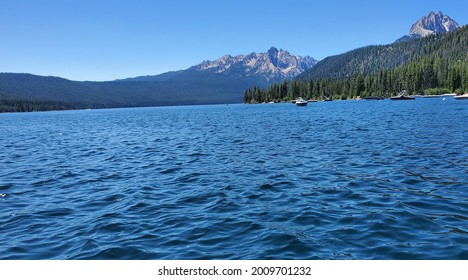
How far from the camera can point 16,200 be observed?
1914 centimetres

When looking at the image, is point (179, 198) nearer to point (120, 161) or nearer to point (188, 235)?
point (188, 235)

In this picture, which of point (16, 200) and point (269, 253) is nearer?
point (269, 253)

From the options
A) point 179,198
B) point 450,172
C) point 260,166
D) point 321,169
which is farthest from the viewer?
point 260,166

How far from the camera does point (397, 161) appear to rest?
25.6m

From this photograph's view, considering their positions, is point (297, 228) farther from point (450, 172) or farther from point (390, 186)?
point (450, 172)

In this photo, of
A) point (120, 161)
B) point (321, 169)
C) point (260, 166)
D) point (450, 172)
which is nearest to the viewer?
point (450, 172)

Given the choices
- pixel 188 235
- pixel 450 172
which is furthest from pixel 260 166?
pixel 188 235

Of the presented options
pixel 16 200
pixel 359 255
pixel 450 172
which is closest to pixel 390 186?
pixel 450 172

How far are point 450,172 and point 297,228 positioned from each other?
13323 mm

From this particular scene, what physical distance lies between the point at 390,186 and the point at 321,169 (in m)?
5.86
